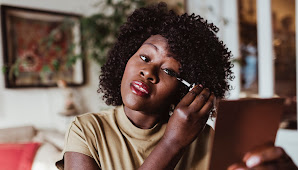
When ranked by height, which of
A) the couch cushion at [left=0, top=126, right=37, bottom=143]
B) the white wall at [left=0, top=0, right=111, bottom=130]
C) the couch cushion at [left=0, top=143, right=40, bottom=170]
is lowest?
the couch cushion at [left=0, top=143, right=40, bottom=170]

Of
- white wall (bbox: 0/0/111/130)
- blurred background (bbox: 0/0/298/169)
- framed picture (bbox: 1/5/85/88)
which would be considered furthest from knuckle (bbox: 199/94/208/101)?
white wall (bbox: 0/0/111/130)

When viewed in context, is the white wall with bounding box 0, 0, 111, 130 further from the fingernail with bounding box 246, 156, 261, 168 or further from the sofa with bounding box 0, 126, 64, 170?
the fingernail with bounding box 246, 156, 261, 168

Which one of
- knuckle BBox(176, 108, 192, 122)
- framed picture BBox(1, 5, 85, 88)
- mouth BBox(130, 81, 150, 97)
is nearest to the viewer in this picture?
knuckle BBox(176, 108, 192, 122)

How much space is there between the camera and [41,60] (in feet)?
8.19

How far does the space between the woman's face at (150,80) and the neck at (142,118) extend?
3 centimetres

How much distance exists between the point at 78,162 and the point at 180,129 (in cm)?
30

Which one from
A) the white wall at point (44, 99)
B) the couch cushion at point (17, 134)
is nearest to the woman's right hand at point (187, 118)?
the couch cushion at point (17, 134)

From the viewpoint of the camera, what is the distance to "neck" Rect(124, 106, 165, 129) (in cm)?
83

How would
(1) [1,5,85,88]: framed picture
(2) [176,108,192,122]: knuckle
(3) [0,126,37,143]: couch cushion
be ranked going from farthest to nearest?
(1) [1,5,85,88]: framed picture, (3) [0,126,37,143]: couch cushion, (2) [176,108,192,122]: knuckle

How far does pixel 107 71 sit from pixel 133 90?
36 centimetres

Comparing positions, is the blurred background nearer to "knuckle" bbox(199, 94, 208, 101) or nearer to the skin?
the skin

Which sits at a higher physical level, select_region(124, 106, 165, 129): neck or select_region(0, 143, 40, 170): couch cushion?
select_region(124, 106, 165, 129): neck

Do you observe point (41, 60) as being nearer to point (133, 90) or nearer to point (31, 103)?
point (31, 103)

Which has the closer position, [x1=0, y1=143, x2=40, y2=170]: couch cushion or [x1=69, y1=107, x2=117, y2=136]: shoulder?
Answer: [x1=69, y1=107, x2=117, y2=136]: shoulder
